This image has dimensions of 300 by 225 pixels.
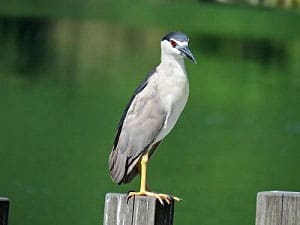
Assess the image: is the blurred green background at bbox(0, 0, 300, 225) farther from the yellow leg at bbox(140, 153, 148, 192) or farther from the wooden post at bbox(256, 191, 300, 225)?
the wooden post at bbox(256, 191, 300, 225)

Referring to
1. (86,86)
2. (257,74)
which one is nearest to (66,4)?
(257,74)

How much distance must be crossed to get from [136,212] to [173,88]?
43.8 inches

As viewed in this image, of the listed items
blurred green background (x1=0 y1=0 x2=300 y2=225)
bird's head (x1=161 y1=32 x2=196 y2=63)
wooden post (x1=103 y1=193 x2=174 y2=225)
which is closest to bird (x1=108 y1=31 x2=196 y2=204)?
bird's head (x1=161 y1=32 x2=196 y2=63)

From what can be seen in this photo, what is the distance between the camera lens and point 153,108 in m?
3.25

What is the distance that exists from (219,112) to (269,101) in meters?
2.15

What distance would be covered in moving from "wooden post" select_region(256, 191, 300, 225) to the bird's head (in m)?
1.18

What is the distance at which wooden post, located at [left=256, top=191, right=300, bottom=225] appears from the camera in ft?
6.65

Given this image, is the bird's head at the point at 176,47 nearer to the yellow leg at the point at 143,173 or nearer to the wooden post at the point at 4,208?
the yellow leg at the point at 143,173

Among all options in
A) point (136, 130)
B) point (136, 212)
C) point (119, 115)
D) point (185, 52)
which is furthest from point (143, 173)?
point (119, 115)

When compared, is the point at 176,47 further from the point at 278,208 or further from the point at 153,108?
the point at 278,208

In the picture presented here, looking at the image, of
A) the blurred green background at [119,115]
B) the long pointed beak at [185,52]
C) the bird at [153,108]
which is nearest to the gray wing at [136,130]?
the bird at [153,108]

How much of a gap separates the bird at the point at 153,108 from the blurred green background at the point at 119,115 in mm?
5294

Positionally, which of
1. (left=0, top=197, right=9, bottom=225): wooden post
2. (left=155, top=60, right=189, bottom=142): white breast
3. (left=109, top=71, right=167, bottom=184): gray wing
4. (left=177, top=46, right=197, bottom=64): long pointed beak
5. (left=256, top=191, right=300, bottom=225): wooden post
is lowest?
(left=0, top=197, right=9, bottom=225): wooden post

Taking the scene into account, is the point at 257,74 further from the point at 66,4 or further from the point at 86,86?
the point at 66,4
